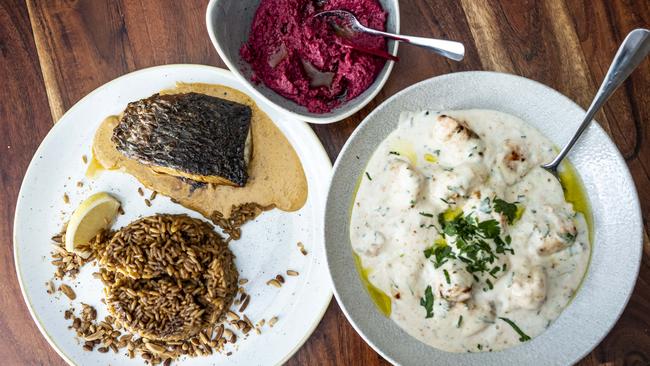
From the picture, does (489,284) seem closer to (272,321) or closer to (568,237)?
(568,237)

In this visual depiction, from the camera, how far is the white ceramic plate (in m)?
2.55

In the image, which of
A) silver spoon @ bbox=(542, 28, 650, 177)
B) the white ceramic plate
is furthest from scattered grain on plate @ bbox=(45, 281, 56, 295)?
silver spoon @ bbox=(542, 28, 650, 177)

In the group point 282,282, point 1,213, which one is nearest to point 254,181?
point 282,282

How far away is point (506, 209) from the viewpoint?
2104mm

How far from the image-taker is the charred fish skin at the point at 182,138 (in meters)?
2.42

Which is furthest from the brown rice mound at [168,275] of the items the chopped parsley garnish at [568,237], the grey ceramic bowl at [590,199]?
the chopped parsley garnish at [568,237]

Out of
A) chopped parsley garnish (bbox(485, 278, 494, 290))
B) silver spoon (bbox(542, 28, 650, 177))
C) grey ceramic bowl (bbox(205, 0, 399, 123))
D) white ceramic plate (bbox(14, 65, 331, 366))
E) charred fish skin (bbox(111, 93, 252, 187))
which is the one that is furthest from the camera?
white ceramic plate (bbox(14, 65, 331, 366))

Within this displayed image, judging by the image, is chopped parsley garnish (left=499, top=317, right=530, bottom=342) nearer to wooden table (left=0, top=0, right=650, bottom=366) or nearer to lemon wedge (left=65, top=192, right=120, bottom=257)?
wooden table (left=0, top=0, right=650, bottom=366)

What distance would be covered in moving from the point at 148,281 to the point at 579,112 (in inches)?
79.2

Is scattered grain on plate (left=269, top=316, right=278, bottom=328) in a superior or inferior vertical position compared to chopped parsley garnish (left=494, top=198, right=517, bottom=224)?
inferior

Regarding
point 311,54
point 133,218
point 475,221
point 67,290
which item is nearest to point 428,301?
point 475,221

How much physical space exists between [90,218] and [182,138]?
575 millimetres

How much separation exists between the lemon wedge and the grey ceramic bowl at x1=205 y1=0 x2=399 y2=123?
2.87 ft

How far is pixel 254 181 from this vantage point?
257 cm
